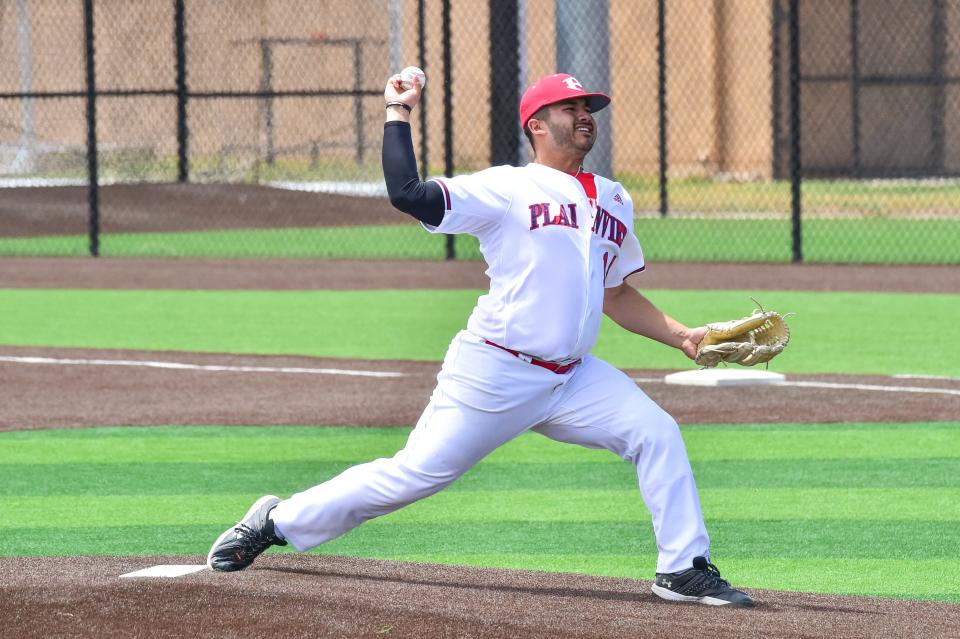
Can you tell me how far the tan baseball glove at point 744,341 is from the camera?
6809mm

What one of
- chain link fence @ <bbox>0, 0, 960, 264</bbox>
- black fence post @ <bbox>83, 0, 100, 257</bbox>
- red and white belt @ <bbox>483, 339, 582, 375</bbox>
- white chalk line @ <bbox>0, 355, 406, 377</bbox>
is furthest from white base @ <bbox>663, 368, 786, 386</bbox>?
black fence post @ <bbox>83, 0, 100, 257</bbox>

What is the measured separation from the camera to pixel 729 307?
17312 millimetres

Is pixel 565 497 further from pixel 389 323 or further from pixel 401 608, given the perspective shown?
pixel 389 323

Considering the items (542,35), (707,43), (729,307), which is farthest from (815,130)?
(729,307)

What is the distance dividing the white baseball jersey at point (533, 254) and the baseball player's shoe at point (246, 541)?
3.62 ft

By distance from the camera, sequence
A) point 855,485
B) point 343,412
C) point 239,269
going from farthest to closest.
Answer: point 239,269 → point 343,412 → point 855,485

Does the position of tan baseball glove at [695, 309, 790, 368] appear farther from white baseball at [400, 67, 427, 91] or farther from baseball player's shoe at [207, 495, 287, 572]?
baseball player's shoe at [207, 495, 287, 572]

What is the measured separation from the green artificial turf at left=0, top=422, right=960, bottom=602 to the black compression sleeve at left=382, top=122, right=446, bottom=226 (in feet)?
5.82

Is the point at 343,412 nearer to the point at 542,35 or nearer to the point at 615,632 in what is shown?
the point at 615,632

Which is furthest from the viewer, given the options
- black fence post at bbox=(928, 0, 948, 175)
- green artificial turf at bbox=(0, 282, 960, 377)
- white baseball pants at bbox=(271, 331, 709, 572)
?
black fence post at bbox=(928, 0, 948, 175)

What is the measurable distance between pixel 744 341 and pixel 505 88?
1759 cm

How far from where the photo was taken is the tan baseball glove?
22.3ft

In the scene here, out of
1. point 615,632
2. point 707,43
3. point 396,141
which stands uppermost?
point 707,43

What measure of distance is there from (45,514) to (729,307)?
9.94 m
